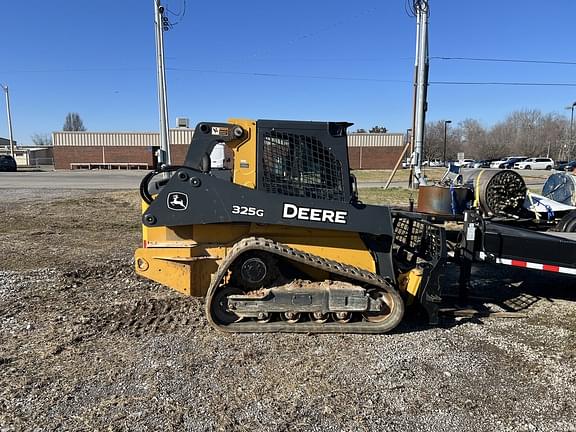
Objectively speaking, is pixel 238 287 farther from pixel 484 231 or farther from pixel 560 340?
pixel 560 340

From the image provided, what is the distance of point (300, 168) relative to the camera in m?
4.32

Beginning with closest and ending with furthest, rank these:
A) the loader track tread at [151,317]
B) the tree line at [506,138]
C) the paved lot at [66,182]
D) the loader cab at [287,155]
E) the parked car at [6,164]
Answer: the loader cab at [287,155] < the loader track tread at [151,317] < the paved lot at [66,182] < the parked car at [6,164] < the tree line at [506,138]

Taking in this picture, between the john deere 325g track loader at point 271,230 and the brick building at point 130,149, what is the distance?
144 ft

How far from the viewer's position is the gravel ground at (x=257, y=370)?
3059 millimetres

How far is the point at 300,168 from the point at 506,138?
315 feet

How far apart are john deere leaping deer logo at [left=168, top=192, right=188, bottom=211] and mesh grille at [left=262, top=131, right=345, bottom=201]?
0.76 m

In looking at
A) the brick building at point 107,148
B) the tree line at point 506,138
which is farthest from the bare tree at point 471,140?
the brick building at point 107,148

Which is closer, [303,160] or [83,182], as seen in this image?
[303,160]

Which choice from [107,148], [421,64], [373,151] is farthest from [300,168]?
[107,148]

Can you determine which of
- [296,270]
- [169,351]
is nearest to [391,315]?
[296,270]

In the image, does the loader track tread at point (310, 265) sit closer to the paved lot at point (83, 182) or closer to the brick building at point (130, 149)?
the paved lot at point (83, 182)

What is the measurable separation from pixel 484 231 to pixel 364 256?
158 cm

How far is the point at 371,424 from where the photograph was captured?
302cm

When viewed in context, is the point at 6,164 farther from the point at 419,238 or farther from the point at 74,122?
the point at 74,122
